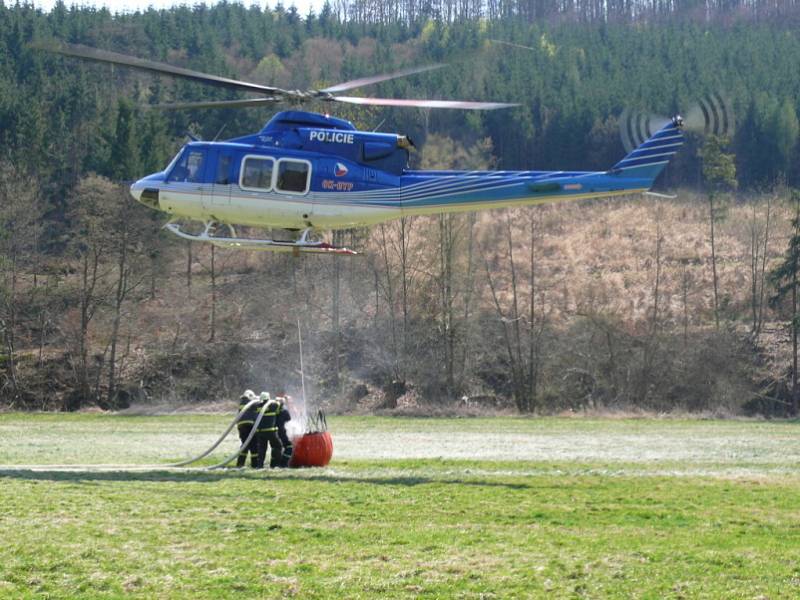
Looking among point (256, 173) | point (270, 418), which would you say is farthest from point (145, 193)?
point (270, 418)

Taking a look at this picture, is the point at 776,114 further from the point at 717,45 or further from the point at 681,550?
the point at 681,550

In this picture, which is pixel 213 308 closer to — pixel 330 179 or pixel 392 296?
pixel 392 296

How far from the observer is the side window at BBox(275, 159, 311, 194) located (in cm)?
2208

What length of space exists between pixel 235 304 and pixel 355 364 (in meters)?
8.18

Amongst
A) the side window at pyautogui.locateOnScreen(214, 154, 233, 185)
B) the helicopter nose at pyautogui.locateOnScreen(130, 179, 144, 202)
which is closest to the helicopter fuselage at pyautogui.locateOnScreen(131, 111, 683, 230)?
the side window at pyautogui.locateOnScreen(214, 154, 233, 185)

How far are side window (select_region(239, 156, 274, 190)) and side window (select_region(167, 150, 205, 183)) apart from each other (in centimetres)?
102

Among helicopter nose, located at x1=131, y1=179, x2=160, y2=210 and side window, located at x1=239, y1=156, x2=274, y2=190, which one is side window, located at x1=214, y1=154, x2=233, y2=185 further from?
helicopter nose, located at x1=131, y1=179, x2=160, y2=210

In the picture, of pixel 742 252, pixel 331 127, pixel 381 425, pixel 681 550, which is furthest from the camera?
pixel 742 252

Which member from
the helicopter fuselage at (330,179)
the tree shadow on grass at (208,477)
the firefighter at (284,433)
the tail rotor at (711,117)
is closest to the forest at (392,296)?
the helicopter fuselage at (330,179)

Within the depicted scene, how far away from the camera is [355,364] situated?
5444 cm

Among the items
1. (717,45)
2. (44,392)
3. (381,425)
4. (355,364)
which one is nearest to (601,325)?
(355,364)

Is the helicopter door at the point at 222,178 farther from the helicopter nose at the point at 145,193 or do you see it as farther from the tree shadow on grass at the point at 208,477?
the tree shadow on grass at the point at 208,477

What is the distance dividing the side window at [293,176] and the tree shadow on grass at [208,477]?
5.97 m

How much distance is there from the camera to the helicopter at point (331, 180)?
70.3 ft
